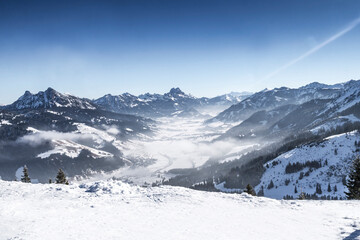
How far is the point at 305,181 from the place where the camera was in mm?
159500

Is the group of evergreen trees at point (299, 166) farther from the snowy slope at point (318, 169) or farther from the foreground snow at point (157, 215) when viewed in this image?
the foreground snow at point (157, 215)

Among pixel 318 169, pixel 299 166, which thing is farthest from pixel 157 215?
pixel 299 166

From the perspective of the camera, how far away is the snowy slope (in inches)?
5851

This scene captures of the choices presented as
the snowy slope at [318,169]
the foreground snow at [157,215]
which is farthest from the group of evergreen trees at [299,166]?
the foreground snow at [157,215]

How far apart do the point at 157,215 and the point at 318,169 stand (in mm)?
173016

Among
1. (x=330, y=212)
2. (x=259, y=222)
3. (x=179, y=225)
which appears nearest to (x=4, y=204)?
→ (x=179, y=225)

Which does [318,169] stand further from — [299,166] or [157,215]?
[157,215]

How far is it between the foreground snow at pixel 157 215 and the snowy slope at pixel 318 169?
129 meters

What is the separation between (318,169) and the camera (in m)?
164

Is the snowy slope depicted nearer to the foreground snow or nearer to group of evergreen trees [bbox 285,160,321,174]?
group of evergreen trees [bbox 285,160,321,174]

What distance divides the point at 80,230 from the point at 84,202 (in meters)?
7.16

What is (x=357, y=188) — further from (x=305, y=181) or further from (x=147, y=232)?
(x=305, y=181)

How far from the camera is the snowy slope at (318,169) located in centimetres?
14862

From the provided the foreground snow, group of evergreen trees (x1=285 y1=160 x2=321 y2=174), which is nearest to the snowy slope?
group of evergreen trees (x1=285 y1=160 x2=321 y2=174)
